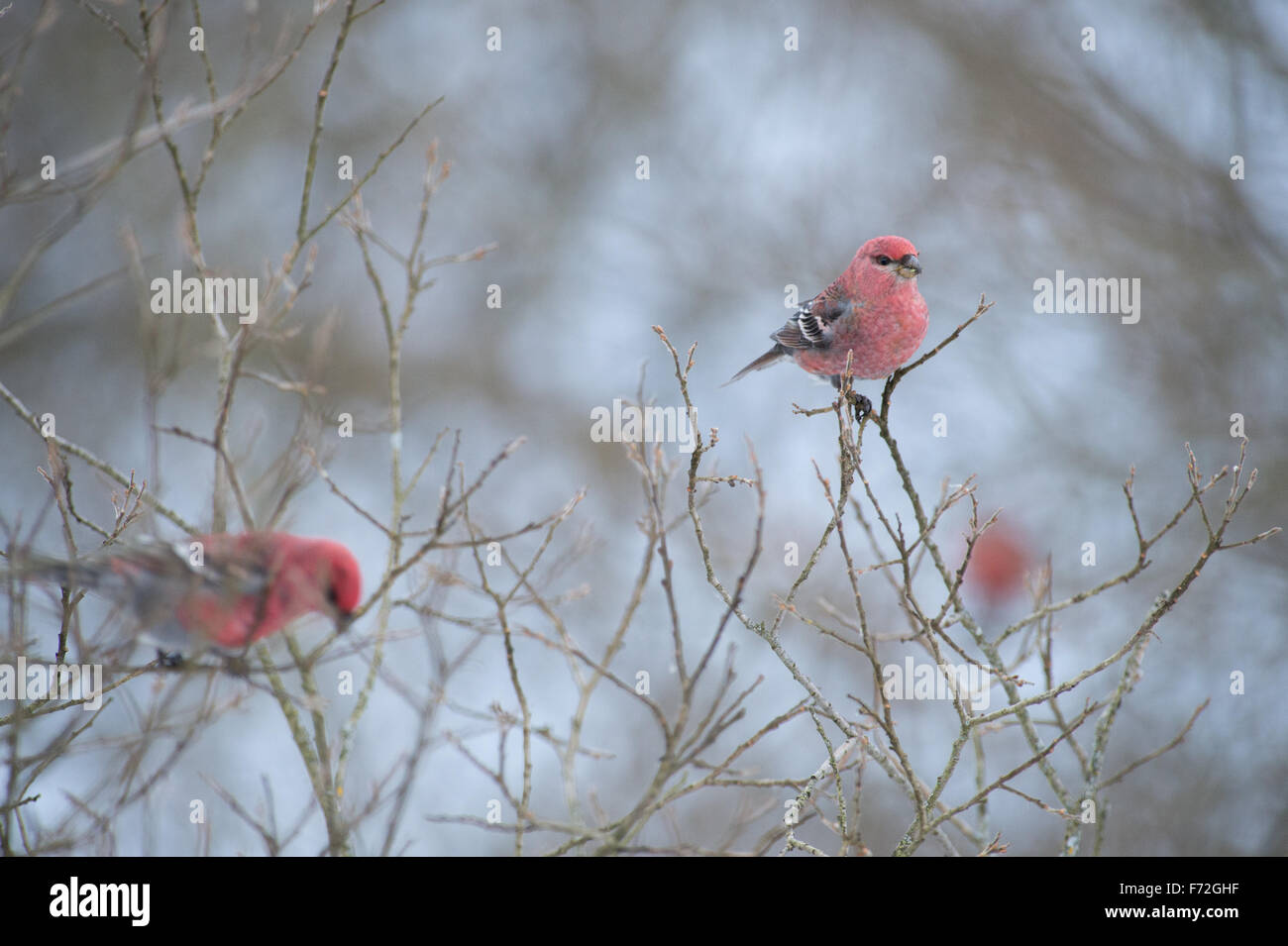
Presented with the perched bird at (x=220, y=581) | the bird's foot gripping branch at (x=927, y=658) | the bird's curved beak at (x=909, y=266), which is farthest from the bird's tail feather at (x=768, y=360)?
the perched bird at (x=220, y=581)

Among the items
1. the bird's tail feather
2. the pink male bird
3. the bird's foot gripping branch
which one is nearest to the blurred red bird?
the pink male bird

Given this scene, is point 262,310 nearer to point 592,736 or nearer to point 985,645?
point 985,645

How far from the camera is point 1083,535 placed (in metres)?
8.59

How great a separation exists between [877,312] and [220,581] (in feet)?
6.95

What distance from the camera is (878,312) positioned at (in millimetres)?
3352

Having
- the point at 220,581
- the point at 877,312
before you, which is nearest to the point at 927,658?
the point at 877,312

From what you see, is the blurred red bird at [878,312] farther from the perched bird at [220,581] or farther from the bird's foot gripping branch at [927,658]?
the perched bird at [220,581]

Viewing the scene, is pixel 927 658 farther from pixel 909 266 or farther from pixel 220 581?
pixel 220 581

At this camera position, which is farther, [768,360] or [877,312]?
[768,360]

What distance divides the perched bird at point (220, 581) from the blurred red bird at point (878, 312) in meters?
1.61
